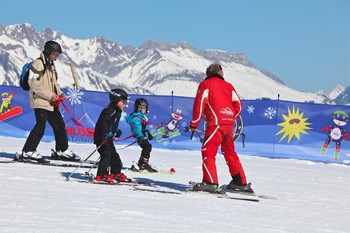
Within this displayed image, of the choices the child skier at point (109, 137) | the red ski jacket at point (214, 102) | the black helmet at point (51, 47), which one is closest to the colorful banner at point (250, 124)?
the black helmet at point (51, 47)

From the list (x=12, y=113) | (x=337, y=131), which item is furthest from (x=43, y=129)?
(x=12, y=113)

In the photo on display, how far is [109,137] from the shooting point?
25.8ft

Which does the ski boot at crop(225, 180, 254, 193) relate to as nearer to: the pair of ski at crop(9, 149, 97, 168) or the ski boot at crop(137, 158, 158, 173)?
the pair of ski at crop(9, 149, 97, 168)

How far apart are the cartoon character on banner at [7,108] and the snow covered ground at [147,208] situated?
33.2 ft

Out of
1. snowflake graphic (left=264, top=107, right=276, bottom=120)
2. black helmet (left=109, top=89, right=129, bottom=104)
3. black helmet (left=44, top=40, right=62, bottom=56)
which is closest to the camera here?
black helmet (left=109, top=89, right=129, bottom=104)

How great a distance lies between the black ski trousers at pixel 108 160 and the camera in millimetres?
7691

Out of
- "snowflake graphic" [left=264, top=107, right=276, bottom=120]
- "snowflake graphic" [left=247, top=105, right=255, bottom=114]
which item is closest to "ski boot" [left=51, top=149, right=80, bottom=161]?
"snowflake graphic" [left=247, top=105, right=255, bottom=114]

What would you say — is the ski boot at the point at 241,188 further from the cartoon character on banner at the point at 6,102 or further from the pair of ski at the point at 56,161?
the cartoon character on banner at the point at 6,102

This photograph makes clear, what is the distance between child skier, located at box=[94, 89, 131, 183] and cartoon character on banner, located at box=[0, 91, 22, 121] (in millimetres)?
11325

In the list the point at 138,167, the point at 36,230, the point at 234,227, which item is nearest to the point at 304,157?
the point at 138,167

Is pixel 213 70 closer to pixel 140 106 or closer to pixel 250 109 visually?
pixel 140 106

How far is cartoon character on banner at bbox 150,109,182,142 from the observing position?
57.5ft

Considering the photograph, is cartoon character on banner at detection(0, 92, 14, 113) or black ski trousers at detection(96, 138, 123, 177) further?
cartoon character on banner at detection(0, 92, 14, 113)

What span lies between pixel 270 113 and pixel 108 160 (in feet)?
32.3
